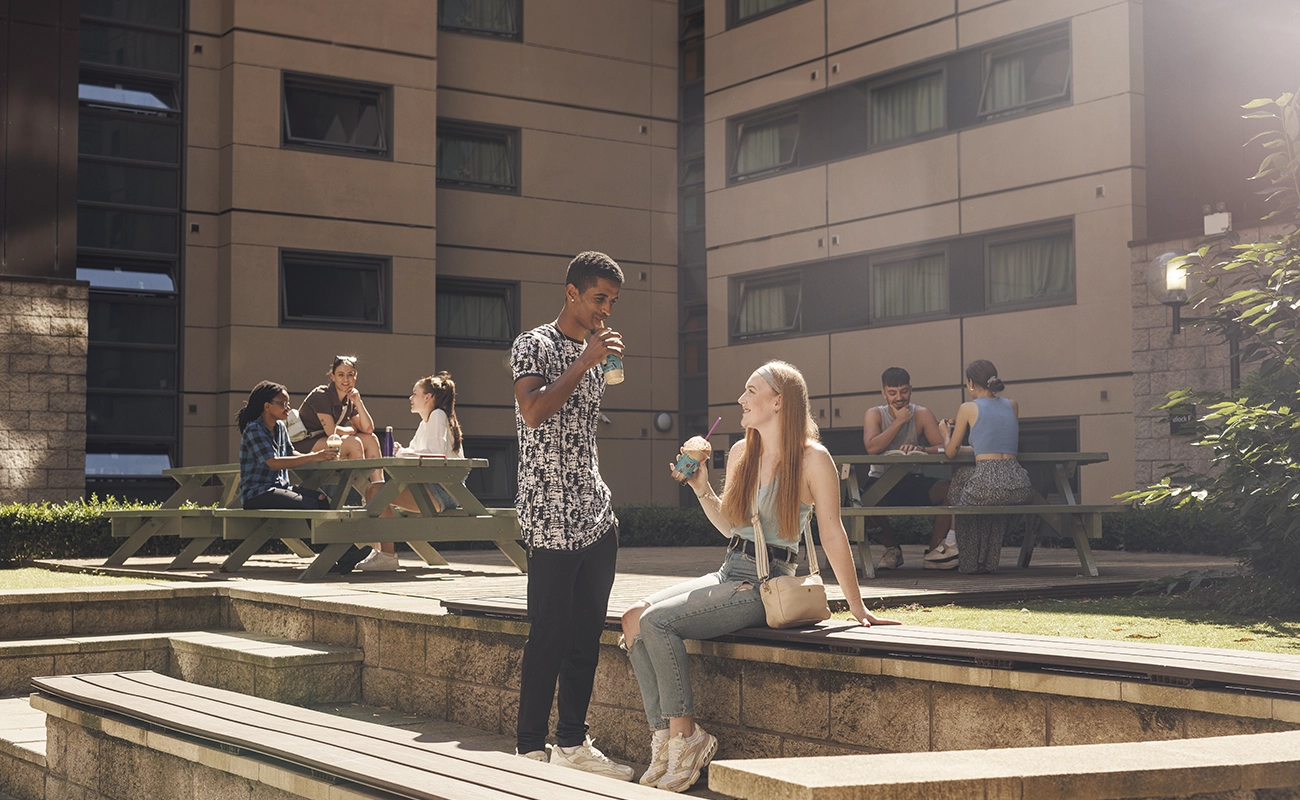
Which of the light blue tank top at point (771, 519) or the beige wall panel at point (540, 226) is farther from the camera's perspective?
the beige wall panel at point (540, 226)

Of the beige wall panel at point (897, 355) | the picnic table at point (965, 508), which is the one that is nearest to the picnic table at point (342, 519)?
the picnic table at point (965, 508)

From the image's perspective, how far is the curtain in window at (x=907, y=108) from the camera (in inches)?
787

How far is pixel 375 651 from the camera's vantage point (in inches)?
284

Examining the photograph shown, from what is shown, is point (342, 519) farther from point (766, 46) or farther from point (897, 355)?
point (766, 46)

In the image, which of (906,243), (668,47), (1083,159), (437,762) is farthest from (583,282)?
(668,47)

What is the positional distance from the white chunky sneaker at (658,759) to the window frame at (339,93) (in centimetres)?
1745

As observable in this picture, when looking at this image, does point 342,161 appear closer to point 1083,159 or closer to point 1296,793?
point 1083,159

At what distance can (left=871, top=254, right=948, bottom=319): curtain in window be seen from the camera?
64.5ft

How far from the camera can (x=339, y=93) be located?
21.3 metres

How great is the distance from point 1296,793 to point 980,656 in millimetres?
1603

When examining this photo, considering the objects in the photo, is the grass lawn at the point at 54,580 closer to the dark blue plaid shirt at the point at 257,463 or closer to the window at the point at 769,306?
the dark blue plaid shirt at the point at 257,463

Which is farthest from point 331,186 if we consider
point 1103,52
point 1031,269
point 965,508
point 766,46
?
point 965,508

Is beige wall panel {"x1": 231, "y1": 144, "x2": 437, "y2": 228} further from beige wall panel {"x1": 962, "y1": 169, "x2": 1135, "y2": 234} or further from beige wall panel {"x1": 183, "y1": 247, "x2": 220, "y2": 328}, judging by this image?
beige wall panel {"x1": 962, "y1": 169, "x2": 1135, "y2": 234}

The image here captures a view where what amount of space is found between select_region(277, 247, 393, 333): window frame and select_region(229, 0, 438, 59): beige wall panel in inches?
135
